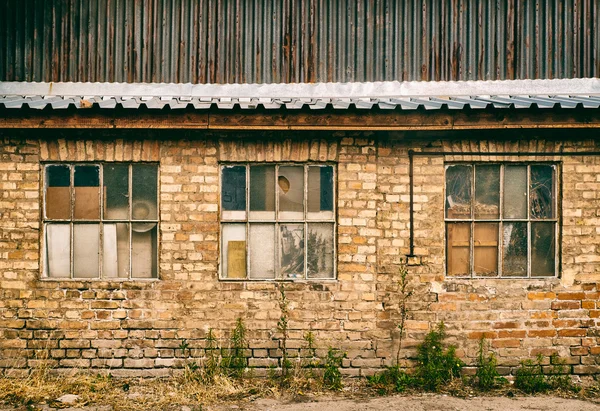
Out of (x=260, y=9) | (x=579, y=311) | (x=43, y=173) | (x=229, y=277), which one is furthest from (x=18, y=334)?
(x=579, y=311)

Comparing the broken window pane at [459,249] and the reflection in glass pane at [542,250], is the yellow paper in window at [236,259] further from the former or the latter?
the reflection in glass pane at [542,250]

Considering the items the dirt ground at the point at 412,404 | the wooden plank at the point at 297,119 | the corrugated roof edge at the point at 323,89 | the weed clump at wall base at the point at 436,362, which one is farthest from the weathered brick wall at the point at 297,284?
the corrugated roof edge at the point at 323,89

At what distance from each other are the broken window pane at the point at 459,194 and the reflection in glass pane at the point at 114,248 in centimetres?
368

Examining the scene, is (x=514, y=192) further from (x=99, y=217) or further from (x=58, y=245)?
(x=58, y=245)

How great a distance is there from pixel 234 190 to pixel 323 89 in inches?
98.4

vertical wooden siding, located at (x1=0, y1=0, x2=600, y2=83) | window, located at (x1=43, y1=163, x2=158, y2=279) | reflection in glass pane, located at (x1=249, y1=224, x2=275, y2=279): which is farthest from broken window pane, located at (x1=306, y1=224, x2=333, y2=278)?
vertical wooden siding, located at (x1=0, y1=0, x2=600, y2=83)

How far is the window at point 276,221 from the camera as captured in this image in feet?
19.1

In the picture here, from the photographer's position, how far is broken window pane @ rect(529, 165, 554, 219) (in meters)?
5.80

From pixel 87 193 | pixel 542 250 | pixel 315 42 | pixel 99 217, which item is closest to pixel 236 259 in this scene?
pixel 99 217

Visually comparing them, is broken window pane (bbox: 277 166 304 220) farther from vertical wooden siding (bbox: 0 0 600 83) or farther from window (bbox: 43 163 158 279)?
vertical wooden siding (bbox: 0 0 600 83)

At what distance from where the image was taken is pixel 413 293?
5.75m

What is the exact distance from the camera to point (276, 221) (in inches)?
229

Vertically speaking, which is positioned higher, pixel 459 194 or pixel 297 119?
pixel 297 119

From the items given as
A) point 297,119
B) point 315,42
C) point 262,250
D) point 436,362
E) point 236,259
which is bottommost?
point 436,362
